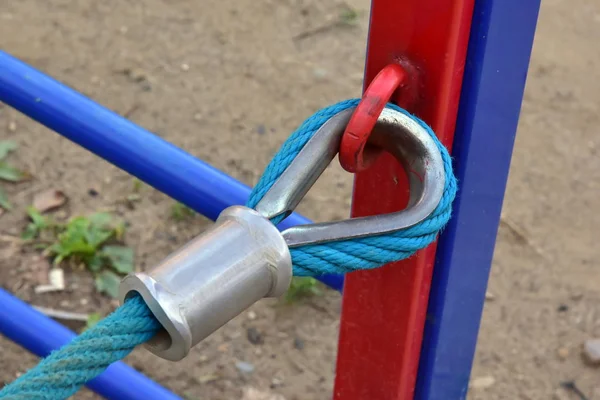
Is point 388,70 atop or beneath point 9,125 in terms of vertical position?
atop

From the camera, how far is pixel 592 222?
6.11ft

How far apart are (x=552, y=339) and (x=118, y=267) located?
946 millimetres

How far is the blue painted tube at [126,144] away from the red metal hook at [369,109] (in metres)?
0.21

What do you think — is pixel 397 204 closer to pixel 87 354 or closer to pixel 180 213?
pixel 87 354

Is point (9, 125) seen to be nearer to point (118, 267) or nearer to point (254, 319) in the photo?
point (118, 267)

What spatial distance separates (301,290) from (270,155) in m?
0.46

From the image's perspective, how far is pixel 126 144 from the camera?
819 millimetres

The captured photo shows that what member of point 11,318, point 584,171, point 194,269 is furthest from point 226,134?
point 194,269

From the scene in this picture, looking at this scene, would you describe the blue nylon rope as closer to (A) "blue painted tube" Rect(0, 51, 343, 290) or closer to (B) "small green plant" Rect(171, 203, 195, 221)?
(A) "blue painted tube" Rect(0, 51, 343, 290)

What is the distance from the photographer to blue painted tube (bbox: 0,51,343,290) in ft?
2.60

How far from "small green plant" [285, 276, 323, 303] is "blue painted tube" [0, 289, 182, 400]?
63cm

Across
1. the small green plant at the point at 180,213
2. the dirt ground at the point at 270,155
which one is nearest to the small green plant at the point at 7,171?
the dirt ground at the point at 270,155

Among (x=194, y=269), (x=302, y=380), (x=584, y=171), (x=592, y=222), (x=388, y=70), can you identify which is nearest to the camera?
(x=194, y=269)

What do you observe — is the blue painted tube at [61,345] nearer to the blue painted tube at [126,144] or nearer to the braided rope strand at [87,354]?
the blue painted tube at [126,144]
